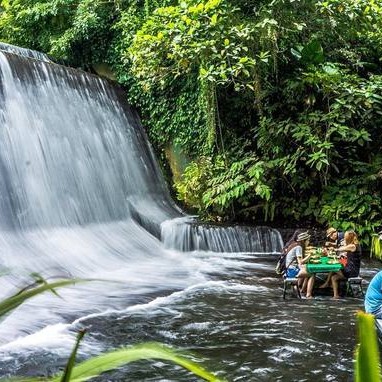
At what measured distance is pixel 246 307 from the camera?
651 centimetres

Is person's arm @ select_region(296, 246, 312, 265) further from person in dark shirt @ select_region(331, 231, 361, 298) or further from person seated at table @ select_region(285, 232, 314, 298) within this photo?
person in dark shirt @ select_region(331, 231, 361, 298)

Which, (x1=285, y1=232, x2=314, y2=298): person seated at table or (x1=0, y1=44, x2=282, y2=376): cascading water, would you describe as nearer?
(x1=285, y1=232, x2=314, y2=298): person seated at table

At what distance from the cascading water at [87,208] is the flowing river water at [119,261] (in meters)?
0.03

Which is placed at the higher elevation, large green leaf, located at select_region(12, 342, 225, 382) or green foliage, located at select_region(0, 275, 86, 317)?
green foliage, located at select_region(0, 275, 86, 317)

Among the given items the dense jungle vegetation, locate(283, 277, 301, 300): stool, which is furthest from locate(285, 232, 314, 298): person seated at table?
the dense jungle vegetation

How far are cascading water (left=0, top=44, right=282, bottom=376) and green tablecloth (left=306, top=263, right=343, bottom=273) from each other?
1.69 m

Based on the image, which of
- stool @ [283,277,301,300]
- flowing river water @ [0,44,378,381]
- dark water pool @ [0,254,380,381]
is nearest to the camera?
dark water pool @ [0,254,380,381]

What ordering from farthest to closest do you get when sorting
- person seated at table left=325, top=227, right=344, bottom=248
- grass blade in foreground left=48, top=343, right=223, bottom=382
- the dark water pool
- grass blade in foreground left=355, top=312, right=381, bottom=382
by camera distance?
person seated at table left=325, top=227, right=344, bottom=248, the dark water pool, grass blade in foreground left=48, top=343, right=223, bottom=382, grass blade in foreground left=355, top=312, right=381, bottom=382

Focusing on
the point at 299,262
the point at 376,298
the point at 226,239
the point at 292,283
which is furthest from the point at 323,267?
the point at 226,239

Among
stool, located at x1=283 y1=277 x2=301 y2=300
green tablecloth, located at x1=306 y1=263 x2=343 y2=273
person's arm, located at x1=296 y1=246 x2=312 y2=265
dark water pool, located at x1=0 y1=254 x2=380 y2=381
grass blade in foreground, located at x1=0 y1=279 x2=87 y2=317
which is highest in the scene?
grass blade in foreground, located at x1=0 y1=279 x2=87 y2=317

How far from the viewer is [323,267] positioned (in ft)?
23.0

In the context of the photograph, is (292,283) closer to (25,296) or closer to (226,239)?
(226,239)

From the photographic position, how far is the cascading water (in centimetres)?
752

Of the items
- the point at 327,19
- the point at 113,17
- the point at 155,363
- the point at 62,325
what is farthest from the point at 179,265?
the point at 113,17
